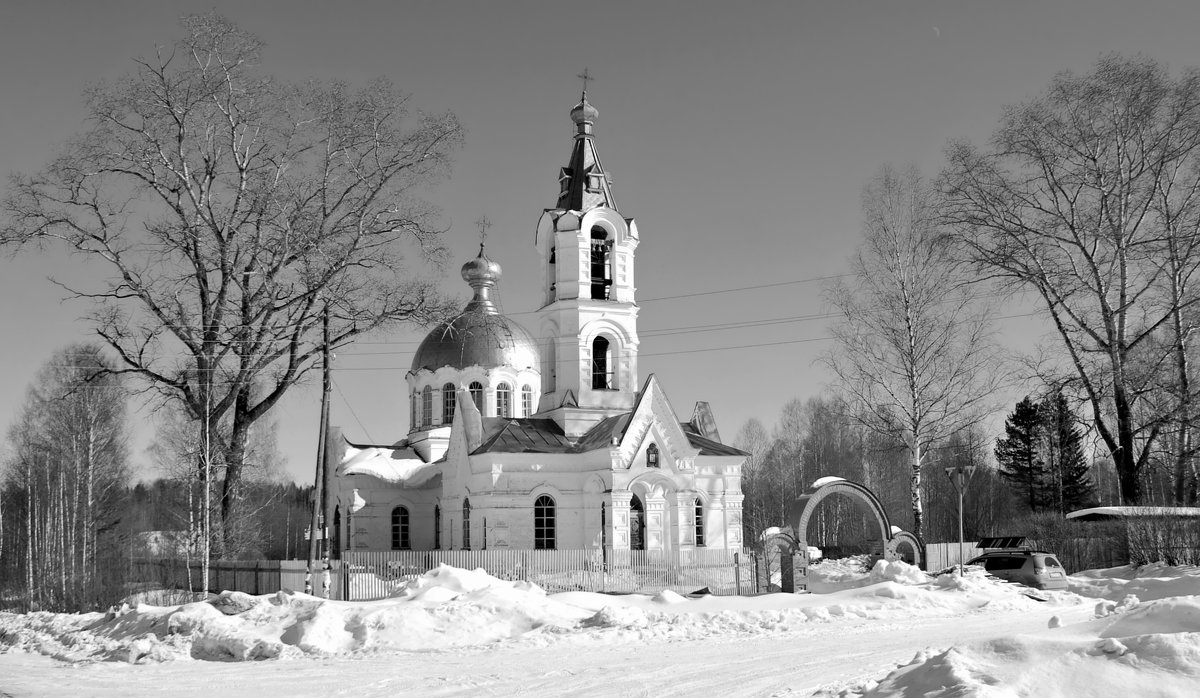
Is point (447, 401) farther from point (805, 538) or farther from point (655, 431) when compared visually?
point (805, 538)

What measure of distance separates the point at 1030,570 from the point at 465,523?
17129 millimetres

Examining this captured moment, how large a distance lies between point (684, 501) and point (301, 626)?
18396 mm

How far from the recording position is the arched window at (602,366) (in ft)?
113

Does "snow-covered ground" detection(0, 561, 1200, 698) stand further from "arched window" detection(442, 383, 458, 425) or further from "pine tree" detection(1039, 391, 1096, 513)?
"pine tree" detection(1039, 391, 1096, 513)

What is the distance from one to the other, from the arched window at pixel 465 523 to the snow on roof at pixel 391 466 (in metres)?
4.13

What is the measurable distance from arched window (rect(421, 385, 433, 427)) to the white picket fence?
1378cm

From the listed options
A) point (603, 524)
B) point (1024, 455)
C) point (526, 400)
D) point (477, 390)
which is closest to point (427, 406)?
point (477, 390)

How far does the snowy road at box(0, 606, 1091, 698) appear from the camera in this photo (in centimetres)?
1061

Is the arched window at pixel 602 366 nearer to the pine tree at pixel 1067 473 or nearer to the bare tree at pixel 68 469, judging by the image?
the bare tree at pixel 68 469

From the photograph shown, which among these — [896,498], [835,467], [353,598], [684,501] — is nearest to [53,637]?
[353,598]

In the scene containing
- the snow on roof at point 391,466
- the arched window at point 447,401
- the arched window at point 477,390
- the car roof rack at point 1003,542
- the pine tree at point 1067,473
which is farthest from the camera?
the pine tree at point 1067,473

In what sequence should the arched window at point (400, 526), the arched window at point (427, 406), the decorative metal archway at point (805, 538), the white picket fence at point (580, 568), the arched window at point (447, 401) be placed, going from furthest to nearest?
the arched window at point (427, 406)
the arched window at point (447, 401)
the arched window at point (400, 526)
the white picket fence at point (580, 568)
the decorative metal archway at point (805, 538)

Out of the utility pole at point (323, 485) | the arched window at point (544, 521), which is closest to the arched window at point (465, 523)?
the arched window at point (544, 521)

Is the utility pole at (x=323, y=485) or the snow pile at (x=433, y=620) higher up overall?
the utility pole at (x=323, y=485)
